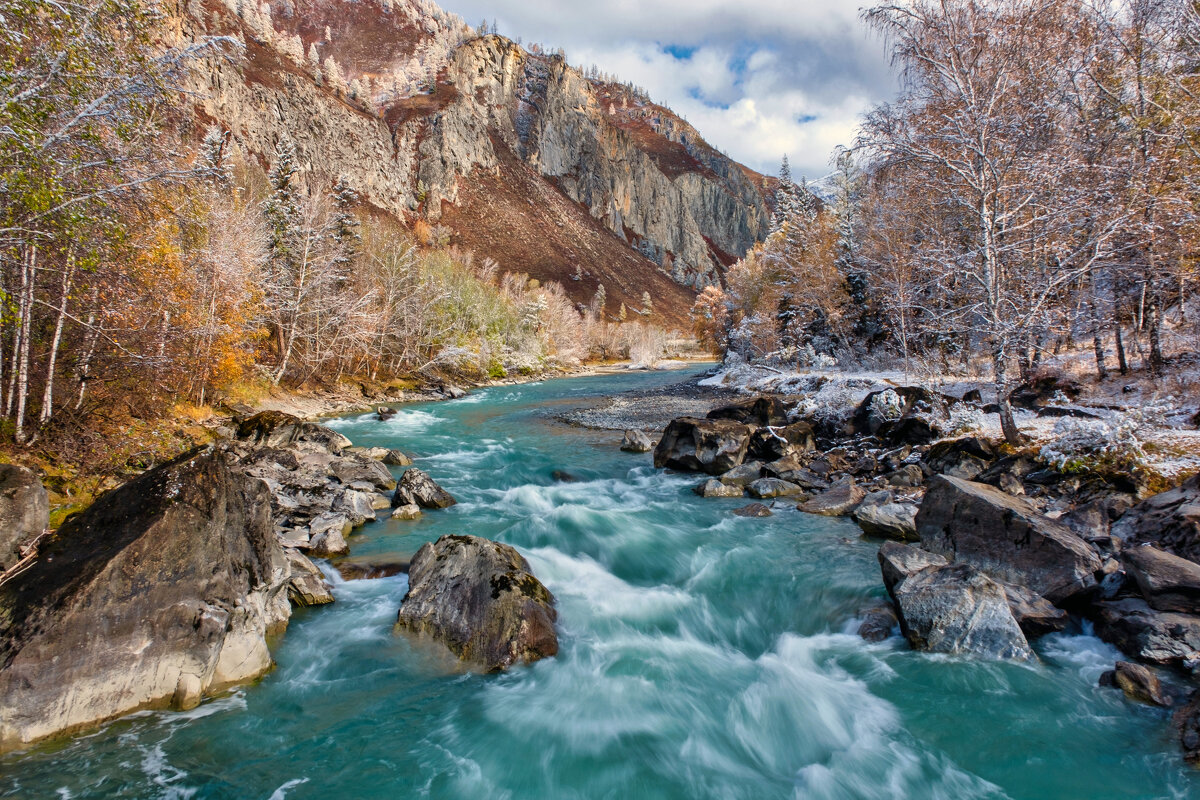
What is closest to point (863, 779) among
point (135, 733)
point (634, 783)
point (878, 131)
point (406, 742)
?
point (634, 783)

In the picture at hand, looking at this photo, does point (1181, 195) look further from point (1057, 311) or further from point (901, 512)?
point (901, 512)

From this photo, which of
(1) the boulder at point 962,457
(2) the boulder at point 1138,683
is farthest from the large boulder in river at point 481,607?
(1) the boulder at point 962,457

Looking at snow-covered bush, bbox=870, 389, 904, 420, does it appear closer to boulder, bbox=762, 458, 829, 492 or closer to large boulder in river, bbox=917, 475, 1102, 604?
boulder, bbox=762, 458, 829, 492

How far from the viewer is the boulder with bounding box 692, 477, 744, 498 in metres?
12.8

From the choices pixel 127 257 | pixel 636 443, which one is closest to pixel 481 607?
pixel 127 257

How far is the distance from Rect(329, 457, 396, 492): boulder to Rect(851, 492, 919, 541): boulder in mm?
10615

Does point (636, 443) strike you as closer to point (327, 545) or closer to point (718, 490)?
point (718, 490)

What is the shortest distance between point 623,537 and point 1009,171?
1107 cm

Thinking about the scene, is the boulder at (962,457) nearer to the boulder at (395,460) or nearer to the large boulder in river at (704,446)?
the large boulder in river at (704,446)

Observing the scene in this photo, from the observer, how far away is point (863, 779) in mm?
4656

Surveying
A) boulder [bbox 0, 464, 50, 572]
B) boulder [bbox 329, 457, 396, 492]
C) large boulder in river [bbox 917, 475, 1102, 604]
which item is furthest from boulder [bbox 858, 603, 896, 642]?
boulder [bbox 329, 457, 396, 492]

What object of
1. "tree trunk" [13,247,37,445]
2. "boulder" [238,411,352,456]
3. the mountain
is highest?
the mountain

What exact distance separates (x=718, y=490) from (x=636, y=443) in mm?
5705

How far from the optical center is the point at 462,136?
131 m
